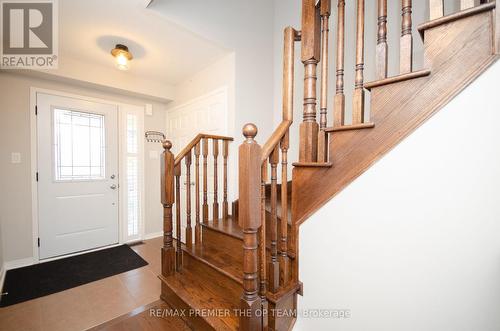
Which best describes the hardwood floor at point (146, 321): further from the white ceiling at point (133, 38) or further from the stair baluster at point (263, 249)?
the white ceiling at point (133, 38)

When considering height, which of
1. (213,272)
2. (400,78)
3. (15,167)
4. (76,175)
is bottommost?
(213,272)

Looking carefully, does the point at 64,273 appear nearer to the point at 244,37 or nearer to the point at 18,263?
the point at 18,263

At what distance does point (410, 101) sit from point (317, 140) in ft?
1.53

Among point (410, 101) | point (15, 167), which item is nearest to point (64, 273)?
point (15, 167)

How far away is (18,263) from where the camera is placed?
2480 mm

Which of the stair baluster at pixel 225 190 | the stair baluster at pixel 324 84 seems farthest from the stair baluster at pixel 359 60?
the stair baluster at pixel 225 190

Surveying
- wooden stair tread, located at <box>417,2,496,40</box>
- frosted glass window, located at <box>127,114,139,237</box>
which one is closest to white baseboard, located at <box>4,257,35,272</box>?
frosted glass window, located at <box>127,114,139,237</box>

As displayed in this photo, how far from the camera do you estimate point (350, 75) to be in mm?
2207

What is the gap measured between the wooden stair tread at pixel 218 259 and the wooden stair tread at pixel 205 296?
13cm

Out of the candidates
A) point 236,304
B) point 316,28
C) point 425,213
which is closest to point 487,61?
point 425,213

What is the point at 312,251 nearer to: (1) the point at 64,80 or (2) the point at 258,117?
(2) the point at 258,117

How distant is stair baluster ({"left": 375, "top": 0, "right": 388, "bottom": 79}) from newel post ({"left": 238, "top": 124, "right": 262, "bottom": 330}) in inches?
27.1

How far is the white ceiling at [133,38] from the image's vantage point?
185 centimetres

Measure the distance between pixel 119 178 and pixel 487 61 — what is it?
3843 millimetres
